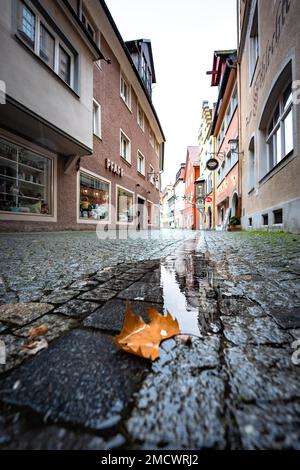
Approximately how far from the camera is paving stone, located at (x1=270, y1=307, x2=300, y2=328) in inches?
31.9

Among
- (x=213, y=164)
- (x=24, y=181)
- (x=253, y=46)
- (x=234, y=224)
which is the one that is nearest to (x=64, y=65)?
(x=24, y=181)

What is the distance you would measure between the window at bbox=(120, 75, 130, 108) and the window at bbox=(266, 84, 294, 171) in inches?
310

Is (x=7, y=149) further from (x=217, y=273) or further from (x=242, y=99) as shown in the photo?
(x=242, y=99)

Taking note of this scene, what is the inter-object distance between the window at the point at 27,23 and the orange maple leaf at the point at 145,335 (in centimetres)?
623

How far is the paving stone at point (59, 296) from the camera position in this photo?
1094mm

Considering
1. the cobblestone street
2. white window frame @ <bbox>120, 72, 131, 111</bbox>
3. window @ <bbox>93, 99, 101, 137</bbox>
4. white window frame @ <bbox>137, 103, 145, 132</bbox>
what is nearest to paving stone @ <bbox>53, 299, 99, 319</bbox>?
the cobblestone street

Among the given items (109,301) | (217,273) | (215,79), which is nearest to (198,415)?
(109,301)

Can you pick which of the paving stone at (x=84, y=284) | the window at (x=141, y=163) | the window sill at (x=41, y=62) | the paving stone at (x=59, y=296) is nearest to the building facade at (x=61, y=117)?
the window sill at (x=41, y=62)

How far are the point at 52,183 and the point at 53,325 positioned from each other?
265 inches

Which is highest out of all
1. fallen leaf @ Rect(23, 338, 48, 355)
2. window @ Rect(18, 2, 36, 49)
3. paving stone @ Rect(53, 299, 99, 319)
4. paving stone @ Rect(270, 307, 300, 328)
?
window @ Rect(18, 2, 36, 49)

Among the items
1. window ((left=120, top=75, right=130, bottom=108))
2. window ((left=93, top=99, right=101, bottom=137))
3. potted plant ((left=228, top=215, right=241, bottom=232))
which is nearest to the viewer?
window ((left=93, top=99, right=101, bottom=137))

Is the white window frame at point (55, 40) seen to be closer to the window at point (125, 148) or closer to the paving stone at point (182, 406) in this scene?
the window at point (125, 148)

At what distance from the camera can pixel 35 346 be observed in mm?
688

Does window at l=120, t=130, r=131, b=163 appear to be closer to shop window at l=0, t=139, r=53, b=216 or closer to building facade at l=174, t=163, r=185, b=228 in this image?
shop window at l=0, t=139, r=53, b=216
